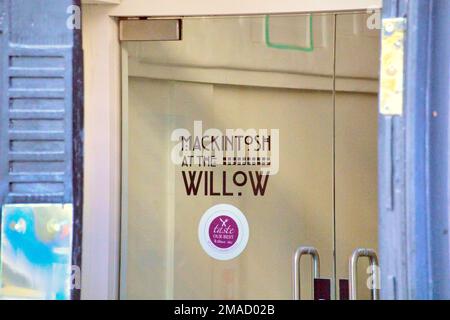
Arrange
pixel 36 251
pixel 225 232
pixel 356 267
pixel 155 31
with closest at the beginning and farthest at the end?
pixel 36 251 → pixel 356 267 → pixel 225 232 → pixel 155 31

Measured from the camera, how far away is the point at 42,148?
12.7 ft

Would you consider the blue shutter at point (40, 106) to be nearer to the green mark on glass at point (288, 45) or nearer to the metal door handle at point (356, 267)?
the green mark on glass at point (288, 45)

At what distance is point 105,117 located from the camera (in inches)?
192

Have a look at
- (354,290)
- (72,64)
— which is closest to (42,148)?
(72,64)

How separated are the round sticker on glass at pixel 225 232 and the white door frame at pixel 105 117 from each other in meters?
0.46

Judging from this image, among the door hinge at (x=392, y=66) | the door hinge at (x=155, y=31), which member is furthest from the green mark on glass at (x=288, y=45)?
the door hinge at (x=392, y=66)

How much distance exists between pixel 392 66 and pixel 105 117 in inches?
66.5

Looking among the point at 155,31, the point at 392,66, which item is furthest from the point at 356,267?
the point at 155,31

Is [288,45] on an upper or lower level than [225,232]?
upper

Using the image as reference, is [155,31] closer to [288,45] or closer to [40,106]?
[288,45]

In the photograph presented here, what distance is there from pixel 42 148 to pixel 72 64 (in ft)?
1.14

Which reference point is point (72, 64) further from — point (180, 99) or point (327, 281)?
→ point (327, 281)

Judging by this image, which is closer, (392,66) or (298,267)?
(392,66)

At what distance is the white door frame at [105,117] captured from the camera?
15.9 ft
